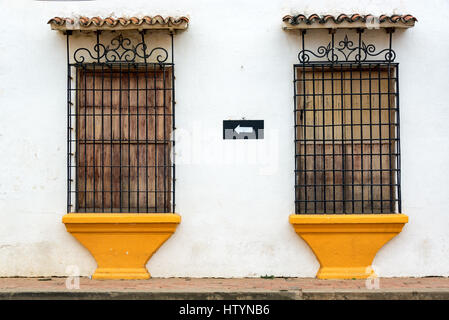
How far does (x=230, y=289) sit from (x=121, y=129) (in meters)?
2.31

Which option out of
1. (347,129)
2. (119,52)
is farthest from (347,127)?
(119,52)

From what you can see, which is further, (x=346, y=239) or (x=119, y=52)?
(x=119, y=52)

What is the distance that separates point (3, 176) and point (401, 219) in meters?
4.68

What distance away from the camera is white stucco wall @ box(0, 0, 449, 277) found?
22.9 feet

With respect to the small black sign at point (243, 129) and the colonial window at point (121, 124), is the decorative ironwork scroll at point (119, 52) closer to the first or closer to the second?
the colonial window at point (121, 124)

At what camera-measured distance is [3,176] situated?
7051 mm

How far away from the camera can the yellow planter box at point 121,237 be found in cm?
685

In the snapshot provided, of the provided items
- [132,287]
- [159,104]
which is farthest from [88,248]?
[159,104]

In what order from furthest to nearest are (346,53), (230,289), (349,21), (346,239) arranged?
(346,53), (346,239), (349,21), (230,289)

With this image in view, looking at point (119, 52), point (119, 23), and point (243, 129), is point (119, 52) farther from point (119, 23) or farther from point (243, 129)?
point (243, 129)

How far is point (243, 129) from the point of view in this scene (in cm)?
700

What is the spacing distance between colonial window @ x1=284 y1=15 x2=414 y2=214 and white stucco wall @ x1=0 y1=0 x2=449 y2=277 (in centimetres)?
14
